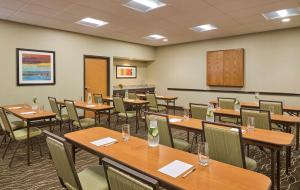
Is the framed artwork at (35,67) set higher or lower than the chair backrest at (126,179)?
higher

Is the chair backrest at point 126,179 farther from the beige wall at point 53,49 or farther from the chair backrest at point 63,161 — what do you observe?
the beige wall at point 53,49

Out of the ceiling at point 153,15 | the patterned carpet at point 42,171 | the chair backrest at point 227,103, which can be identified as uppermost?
the ceiling at point 153,15

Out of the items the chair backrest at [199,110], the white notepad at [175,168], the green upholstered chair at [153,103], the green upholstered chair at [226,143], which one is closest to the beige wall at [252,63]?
the green upholstered chair at [153,103]

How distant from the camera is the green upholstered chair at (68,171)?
1.43 meters

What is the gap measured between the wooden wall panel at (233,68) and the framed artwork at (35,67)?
18.5ft

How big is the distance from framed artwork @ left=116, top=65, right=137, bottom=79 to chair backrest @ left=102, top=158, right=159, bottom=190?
776cm

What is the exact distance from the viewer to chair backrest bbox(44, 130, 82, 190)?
142 centimetres

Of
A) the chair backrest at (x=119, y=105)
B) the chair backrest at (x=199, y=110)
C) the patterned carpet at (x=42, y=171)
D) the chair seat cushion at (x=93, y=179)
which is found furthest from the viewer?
the chair backrest at (x=119, y=105)

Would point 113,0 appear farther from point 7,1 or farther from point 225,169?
point 225,169

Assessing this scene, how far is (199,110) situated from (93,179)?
2319 millimetres

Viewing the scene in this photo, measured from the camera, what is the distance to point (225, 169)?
1447mm

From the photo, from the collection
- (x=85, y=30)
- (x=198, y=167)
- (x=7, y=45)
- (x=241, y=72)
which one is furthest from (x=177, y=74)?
(x=198, y=167)

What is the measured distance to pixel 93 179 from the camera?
A: 5.97 feet

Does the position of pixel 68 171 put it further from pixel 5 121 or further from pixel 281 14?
pixel 281 14
